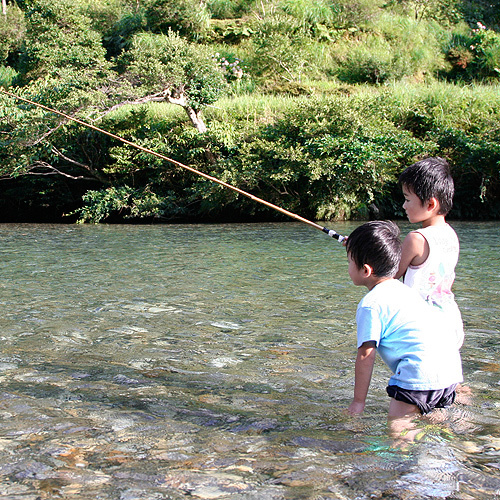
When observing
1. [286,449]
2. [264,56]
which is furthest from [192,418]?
[264,56]

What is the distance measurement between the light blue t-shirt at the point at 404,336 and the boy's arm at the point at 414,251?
36 cm

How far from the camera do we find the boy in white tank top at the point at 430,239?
11.2ft

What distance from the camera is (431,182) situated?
340 cm

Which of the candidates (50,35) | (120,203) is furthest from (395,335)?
(50,35)

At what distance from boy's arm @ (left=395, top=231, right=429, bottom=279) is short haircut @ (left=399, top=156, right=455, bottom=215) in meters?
0.21

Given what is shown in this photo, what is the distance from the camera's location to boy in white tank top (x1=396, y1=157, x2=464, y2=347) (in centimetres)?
341

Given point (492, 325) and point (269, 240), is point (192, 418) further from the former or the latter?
point (269, 240)

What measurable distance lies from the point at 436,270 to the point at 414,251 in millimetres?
166

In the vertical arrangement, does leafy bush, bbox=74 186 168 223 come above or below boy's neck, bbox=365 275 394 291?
above

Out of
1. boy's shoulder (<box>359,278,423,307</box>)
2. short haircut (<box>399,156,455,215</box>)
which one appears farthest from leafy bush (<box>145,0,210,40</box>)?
boy's shoulder (<box>359,278,423,307</box>)

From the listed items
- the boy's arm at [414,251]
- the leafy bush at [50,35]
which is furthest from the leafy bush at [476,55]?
the boy's arm at [414,251]

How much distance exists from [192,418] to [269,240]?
949 cm

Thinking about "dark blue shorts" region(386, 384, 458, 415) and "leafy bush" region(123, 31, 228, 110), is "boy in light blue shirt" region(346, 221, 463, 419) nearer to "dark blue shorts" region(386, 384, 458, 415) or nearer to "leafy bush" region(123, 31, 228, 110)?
"dark blue shorts" region(386, 384, 458, 415)

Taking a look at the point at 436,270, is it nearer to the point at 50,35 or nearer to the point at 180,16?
the point at 50,35
